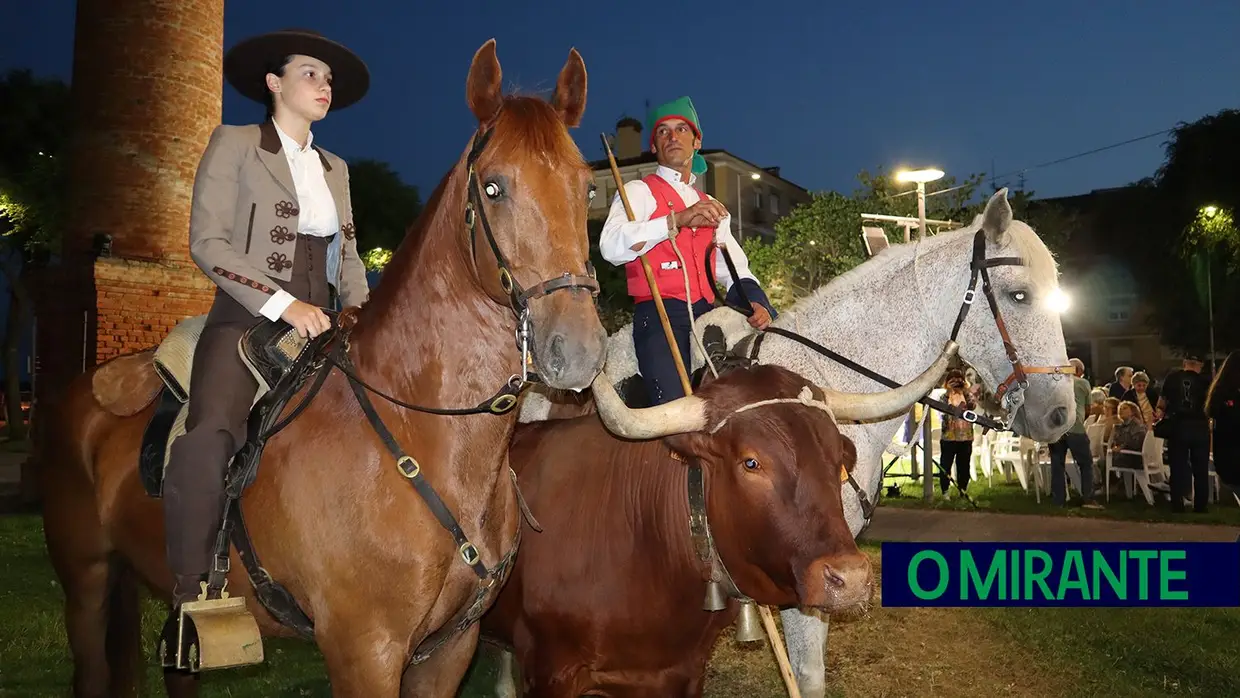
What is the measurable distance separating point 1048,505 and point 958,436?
1766 mm

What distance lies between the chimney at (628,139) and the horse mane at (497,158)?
49150 mm

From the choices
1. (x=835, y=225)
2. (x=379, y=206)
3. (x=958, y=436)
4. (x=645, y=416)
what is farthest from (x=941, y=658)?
(x=379, y=206)

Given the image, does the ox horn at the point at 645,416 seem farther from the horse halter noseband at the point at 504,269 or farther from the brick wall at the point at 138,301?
the brick wall at the point at 138,301

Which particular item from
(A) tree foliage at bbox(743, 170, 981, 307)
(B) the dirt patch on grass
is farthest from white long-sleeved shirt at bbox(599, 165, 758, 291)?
(A) tree foliage at bbox(743, 170, 981, 307)

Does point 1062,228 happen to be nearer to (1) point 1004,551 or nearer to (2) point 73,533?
(1) point 1004,551

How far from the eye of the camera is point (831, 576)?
2.95m

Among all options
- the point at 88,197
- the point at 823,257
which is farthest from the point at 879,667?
the point at 823,257

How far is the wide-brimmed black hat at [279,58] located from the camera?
3.37 meters

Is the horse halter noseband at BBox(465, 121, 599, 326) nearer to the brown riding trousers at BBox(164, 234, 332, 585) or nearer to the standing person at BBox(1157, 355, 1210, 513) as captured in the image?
the brown riding trousers at BBox(164, 234, 332, 585)

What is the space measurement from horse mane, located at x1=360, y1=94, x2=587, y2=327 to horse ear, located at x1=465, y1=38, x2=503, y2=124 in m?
0.04

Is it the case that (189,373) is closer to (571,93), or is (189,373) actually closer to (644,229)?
(571,93)

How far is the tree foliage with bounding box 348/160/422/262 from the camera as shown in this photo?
40219 mm

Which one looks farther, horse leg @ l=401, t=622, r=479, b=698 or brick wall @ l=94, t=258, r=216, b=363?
brick wall @ l=94, t=258, r=216, b=363

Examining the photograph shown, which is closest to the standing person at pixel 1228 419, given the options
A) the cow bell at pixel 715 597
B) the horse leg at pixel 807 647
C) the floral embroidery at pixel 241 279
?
the horse leg at pixel 807 647
